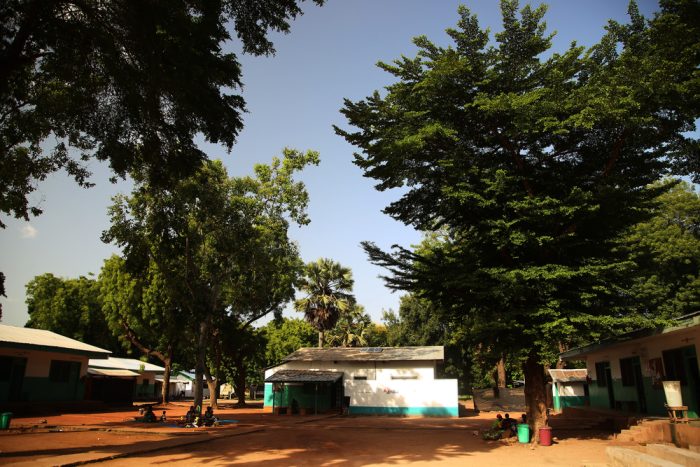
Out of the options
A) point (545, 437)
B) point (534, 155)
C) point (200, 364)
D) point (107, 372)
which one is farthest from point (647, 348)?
point (107, 372)

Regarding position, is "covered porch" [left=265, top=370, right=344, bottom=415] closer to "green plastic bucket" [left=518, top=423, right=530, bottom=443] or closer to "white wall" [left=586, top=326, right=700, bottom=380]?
"green plastic bucket" [left=518, top=423, right=530, bottom=443]

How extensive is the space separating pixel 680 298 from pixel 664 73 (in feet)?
79.4

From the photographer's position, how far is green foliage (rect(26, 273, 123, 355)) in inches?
1897

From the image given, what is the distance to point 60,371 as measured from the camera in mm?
28906

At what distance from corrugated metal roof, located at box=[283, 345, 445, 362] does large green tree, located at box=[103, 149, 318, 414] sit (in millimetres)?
7220

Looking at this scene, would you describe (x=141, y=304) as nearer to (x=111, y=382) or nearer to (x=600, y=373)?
(x=111, y=382)

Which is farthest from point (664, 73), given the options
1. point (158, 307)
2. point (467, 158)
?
point (158, 307)

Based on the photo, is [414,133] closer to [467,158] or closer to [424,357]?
[467,158]

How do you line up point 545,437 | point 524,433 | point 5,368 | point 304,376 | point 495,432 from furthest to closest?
point 304,376
point 5,368
point 495,432
point 524,433
point 545,437

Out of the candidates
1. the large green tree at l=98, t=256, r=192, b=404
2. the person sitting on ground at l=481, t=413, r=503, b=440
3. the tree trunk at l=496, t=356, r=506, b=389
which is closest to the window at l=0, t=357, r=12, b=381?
the large green tree at l=98, t=256, r=192, b=404

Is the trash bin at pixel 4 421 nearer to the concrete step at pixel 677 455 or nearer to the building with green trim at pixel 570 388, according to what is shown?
the concrete step at pixel 677 455

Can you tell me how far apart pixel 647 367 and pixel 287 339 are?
4360 cm

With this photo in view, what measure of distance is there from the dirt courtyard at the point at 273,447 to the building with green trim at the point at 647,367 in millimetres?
3067

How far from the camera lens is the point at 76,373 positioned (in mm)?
30203
